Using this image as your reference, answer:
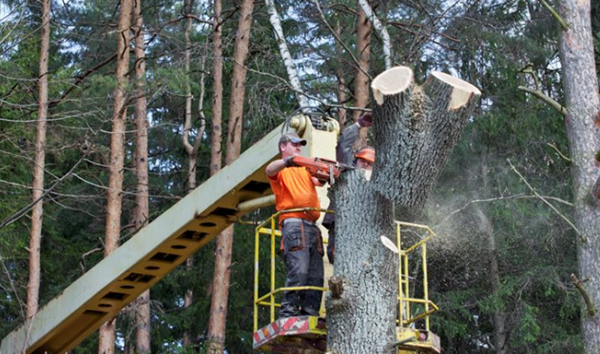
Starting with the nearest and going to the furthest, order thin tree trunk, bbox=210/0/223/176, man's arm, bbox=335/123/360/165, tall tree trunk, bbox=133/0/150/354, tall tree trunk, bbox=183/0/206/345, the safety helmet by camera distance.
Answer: man's arm, bbox=335/123/360/165
the safety helmet
tall tree trunk, bbox=133/0/150/354
thin tree trunk, bbox=210/0/223/176
tall tree trunk, bbox=183/0/206/345

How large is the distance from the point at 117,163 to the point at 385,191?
1151cm

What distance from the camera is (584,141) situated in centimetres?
1095

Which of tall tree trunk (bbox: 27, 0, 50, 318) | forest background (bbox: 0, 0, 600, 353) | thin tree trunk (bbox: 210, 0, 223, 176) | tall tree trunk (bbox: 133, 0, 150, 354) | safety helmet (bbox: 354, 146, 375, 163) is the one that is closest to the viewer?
safety helmet (bbox: 354, 146, 375, 163)

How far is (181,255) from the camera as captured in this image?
11.6 meters

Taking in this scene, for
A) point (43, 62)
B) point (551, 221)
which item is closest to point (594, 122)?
point (551, 221)

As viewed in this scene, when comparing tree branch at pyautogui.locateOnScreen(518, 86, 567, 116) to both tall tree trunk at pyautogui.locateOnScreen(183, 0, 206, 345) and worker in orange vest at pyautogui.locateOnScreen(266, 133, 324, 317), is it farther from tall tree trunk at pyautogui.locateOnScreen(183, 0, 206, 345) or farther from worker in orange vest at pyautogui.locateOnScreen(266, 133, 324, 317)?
tall tree trunk at pyautogui.locateOnScreen(183, 0, 206, 345)

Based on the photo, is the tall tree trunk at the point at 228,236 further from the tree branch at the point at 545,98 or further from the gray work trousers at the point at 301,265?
the gray work trousers at the point at 301,265

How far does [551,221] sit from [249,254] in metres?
7.33

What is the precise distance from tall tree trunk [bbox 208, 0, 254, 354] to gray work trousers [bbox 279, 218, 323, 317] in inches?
361

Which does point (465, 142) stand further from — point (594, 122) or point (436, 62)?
point (594, 122)

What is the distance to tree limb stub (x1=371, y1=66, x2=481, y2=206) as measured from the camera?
7.32 m

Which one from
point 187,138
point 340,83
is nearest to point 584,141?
point 340,83

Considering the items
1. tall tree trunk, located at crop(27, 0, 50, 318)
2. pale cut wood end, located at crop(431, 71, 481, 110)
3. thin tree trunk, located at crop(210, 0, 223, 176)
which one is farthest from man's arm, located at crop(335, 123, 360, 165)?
thin tree trunk, located at crop(210, 0, 223, 176)

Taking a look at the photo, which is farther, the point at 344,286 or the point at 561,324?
the point at 561,324
